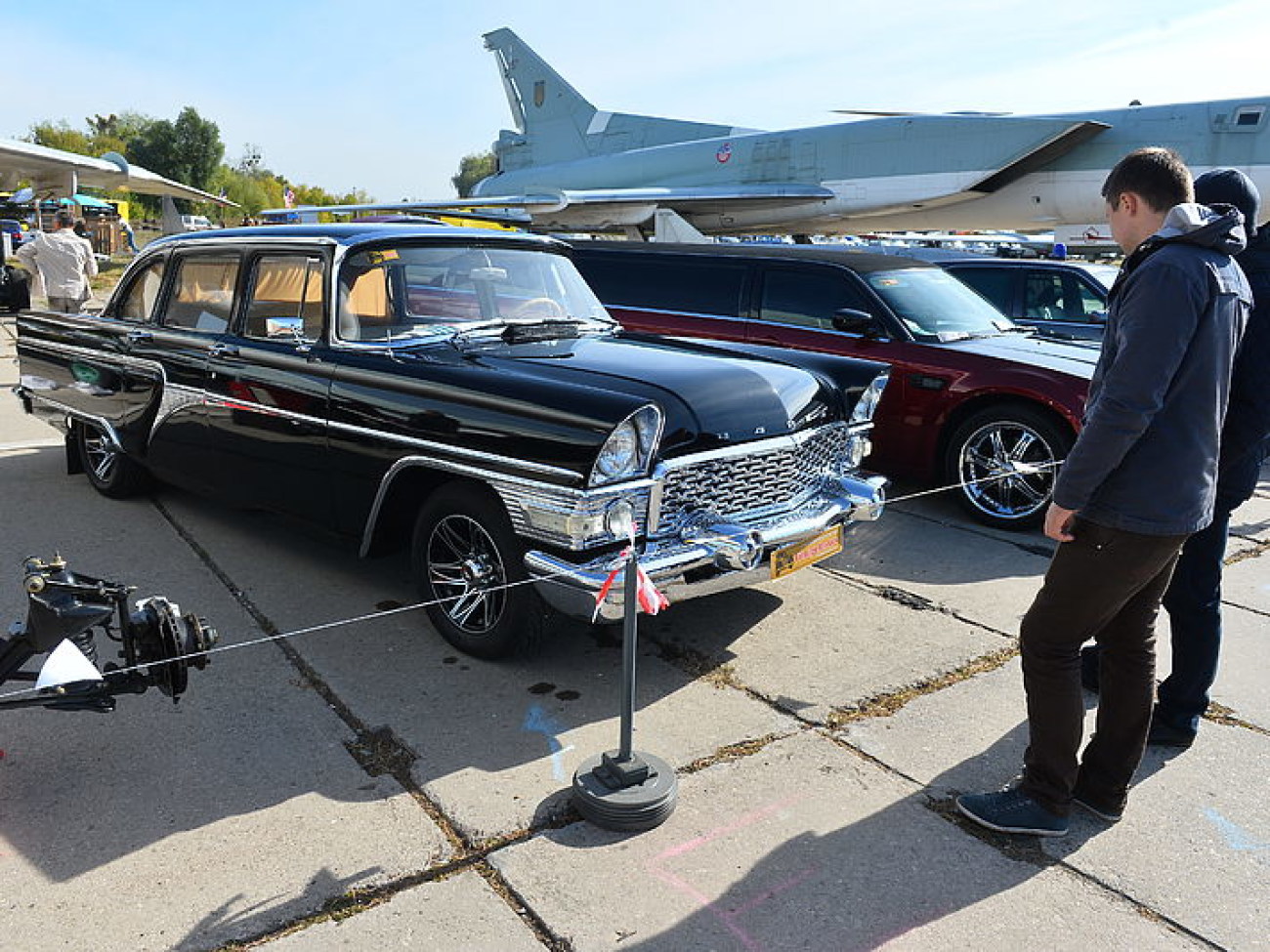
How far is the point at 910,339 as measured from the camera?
263 inches

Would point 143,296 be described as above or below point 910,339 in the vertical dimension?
above

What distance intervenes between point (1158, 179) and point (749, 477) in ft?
6.14

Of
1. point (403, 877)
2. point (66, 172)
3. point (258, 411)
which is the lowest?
point (403, 877)

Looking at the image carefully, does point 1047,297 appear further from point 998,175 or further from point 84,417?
point 998,175

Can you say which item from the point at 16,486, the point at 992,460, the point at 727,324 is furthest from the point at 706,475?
the point at 16,486

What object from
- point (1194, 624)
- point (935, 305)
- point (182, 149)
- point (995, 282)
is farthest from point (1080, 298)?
point (182, 149)

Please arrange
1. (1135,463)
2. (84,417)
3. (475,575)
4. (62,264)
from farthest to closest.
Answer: (62,264) → (84,417) → (475,575) → (1135,463)

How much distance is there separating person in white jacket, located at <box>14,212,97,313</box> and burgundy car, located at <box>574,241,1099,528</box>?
7417 mm

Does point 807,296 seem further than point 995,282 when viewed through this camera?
No

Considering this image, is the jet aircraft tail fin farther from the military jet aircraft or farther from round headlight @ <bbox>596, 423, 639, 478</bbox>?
round headlight @ <bbox>596, 423, 639, 478</bbox>

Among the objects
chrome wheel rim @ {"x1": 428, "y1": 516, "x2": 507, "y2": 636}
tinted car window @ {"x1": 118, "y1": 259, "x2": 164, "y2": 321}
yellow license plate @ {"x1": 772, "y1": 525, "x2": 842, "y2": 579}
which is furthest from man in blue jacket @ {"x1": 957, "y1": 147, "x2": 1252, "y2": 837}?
tinted car window @ {"x1": 118, "y1": 259, "x2": 164, "y2": 321}

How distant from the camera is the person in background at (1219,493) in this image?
3123mm

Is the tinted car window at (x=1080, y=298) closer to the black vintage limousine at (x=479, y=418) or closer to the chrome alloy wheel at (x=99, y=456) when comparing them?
the black vintage limousine at (x=479, y=418)

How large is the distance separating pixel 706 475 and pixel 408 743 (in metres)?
1.53
